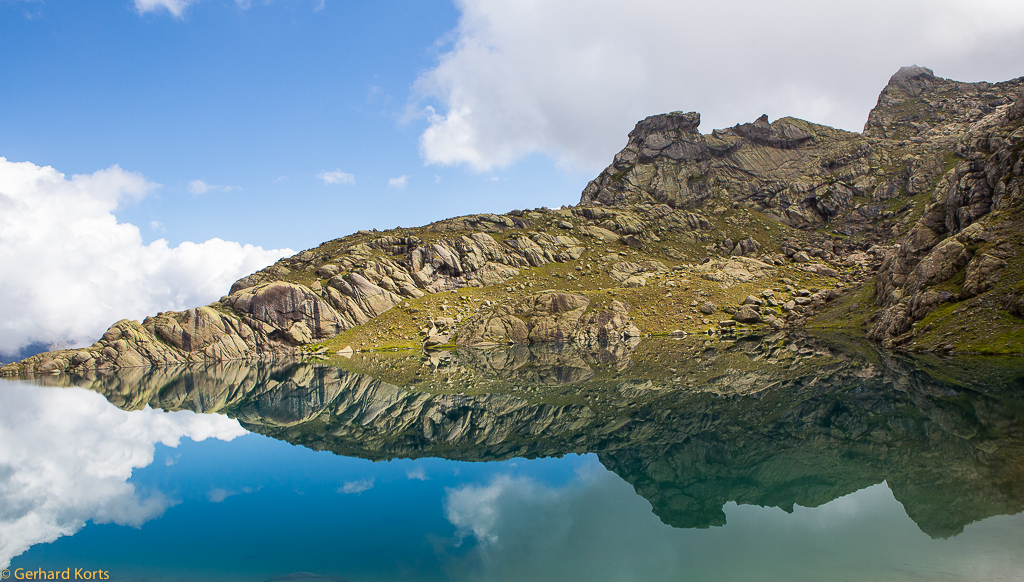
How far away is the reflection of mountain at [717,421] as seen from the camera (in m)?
14.2

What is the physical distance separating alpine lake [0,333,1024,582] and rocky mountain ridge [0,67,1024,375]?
25.0m

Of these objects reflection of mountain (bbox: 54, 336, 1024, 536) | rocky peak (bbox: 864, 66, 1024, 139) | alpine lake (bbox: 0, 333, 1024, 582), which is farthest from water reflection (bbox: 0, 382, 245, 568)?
rocky peak (bbox: 864, 66, 1024, 139)

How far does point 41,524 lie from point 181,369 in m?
77.1

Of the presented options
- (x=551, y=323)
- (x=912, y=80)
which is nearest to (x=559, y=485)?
(x=551, y=323)

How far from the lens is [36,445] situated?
26.7 meters

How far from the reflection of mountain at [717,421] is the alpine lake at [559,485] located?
0.16 metres

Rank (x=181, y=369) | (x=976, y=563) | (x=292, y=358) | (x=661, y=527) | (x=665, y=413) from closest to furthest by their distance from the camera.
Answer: (x=976, y=563), (x=661, y=527), (x=665, y=413), (x=181, y=369), (x=292, y=358)

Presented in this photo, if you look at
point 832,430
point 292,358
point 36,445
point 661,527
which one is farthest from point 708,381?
point 292,358

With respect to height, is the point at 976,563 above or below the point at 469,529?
below

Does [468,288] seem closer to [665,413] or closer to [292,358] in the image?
[292,358]

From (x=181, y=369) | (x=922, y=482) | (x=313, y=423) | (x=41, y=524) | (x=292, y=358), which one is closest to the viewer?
(x=922, y=482)

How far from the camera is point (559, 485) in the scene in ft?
54.2

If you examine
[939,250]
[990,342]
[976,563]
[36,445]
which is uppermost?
[939,250]

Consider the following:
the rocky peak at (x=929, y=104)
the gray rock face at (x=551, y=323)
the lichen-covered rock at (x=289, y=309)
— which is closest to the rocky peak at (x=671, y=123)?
the rocky peak at (x=929, y=104)
